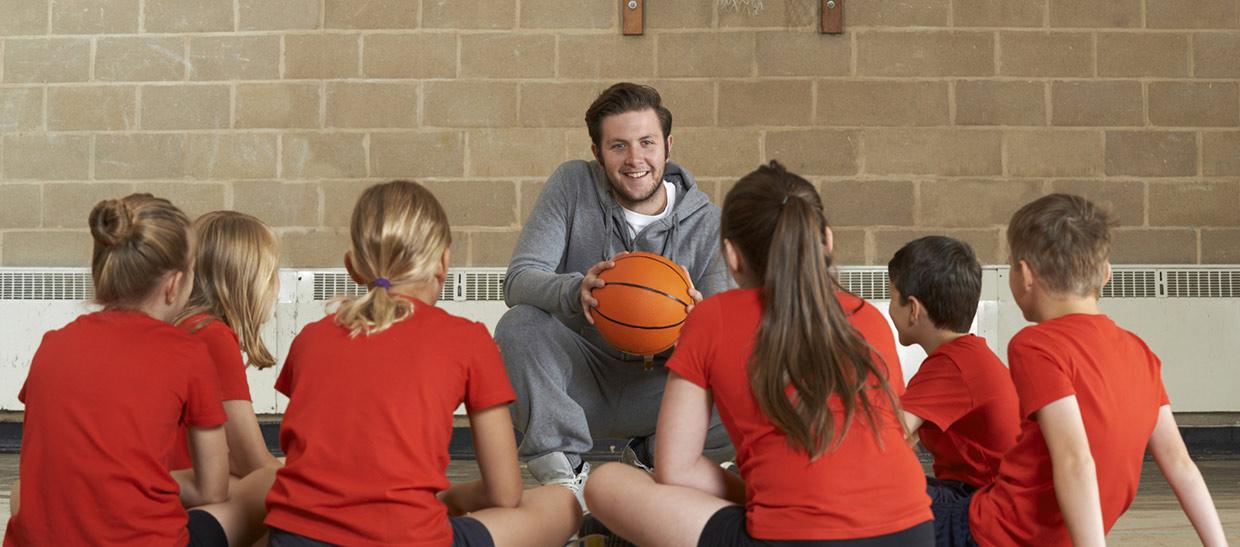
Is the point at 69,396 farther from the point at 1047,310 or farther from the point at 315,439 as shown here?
the point at 1047,310

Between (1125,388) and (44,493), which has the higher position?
(1125,388)

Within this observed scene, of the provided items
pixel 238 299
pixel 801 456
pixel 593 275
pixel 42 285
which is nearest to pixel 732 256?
pixel 801 456

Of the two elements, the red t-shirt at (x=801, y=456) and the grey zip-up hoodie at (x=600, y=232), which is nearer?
the red t-shirt at (x=801, y=456)

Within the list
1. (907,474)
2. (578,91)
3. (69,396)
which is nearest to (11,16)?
(578,91)

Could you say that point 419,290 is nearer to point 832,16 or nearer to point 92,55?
point 832,16

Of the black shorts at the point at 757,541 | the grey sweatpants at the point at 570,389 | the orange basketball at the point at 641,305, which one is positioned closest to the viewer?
the black shorts at the point at 757,541

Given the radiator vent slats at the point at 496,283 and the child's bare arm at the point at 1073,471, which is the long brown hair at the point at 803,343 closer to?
the child's bare arm at the point at 1073,471

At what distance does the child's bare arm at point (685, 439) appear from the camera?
168 centimetres

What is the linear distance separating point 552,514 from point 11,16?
3.94m

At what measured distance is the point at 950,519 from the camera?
189 cm

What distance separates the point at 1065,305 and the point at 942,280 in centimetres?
40

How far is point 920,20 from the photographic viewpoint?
4.53 m

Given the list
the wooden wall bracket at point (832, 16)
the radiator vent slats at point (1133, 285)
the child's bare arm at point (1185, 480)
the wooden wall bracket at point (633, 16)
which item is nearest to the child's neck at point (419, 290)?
the child's bare arm at point (1185, 480)

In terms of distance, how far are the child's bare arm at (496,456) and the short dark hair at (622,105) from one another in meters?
1.12
